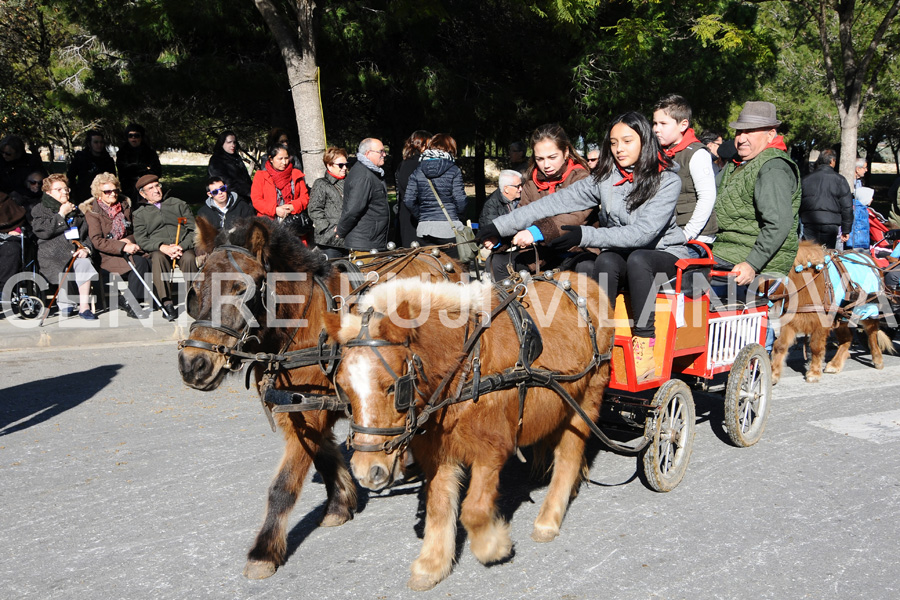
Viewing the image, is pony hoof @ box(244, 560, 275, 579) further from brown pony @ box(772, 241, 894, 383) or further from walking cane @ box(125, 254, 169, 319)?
walking cane @ box(125, 254, 169, 319)

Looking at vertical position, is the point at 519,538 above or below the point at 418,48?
below

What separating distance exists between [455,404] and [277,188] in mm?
6858

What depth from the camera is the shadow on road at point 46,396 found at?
6664mm

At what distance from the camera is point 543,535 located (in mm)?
4473

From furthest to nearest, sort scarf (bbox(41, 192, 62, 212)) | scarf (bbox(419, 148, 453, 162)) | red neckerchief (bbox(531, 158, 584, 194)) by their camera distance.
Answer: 1. scarf (bbox(41, 192, 62, 212))
2. scarf (bbox(419, 148, 453, 162))
3. red neckerchief (bbox(531, 158, 584, 194))

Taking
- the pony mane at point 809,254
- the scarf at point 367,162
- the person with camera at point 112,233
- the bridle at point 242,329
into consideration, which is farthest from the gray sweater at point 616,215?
the person with camera at point 112,233

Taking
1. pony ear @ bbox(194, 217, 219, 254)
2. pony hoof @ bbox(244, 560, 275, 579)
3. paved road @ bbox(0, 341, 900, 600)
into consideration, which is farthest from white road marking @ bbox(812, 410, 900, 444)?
pony ear @ bbox(194, 217, 219, 254)

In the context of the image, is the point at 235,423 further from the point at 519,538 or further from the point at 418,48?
the point at 418,48

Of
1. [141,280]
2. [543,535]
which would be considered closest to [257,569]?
[543,535]

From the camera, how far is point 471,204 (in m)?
27.1

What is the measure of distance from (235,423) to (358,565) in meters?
2.79

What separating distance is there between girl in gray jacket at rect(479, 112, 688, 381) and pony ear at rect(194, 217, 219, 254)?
1840 millimetres

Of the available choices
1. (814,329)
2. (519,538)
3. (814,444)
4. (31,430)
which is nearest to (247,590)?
(519,538)

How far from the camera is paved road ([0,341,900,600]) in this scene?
397 cm
